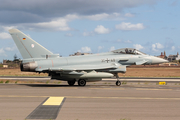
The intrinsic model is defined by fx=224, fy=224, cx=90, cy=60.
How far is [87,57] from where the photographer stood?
2334cm

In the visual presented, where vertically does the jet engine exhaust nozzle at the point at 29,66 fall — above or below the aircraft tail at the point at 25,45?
below

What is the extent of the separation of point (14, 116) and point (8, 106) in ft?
6.83

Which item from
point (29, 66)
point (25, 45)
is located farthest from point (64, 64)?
point (25, 45)

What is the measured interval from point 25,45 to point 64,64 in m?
4.19

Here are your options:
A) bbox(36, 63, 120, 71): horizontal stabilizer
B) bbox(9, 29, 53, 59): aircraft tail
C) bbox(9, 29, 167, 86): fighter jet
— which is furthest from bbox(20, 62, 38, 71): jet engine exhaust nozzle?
bbox(9, 29, 53, 59): aircraft tail

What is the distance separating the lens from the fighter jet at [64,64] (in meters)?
21.4

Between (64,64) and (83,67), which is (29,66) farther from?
(83,67)

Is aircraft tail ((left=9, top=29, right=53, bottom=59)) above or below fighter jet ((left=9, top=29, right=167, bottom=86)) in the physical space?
above

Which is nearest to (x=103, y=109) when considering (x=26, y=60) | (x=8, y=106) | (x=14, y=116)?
(x=14, y=116)

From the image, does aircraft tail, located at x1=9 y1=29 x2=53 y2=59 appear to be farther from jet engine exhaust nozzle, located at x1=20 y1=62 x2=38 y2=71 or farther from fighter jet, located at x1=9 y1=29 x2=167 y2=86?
jet engine exhaust nozzle, located at x1=20 y1=62 x2=38 y2=71

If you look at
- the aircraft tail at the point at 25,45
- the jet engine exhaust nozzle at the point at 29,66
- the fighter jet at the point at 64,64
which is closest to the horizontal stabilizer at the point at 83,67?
the fighter jet at the point at 64,64

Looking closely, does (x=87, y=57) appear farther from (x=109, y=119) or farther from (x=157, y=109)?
(x=109, y=119)

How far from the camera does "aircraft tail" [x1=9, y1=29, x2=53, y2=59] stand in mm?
21625

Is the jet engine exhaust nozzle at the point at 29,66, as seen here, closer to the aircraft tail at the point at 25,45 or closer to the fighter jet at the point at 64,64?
the fighter jet at the point at 64,64
